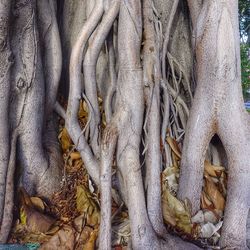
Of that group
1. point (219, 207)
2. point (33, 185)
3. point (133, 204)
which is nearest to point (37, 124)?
point (33, 185)

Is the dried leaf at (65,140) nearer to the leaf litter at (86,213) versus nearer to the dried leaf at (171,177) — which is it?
the leaf litter at (86,213)

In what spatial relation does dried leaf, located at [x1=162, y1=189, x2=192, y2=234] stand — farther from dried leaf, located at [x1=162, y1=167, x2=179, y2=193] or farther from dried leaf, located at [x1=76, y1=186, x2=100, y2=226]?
dried leaf, located at [x1=76, y1=186, x2=100, y2=226]

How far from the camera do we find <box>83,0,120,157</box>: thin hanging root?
3227 mm

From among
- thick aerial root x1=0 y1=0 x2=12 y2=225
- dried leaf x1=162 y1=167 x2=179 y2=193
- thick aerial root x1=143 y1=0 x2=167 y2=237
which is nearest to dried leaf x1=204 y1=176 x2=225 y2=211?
dried leaf x1=162 y1=167 x2=179 y2=193

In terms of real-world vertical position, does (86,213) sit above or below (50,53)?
below

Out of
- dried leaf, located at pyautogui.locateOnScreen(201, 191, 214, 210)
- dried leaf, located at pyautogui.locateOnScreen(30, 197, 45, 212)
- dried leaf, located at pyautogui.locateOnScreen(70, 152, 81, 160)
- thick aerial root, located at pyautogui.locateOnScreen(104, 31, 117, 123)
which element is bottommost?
dried leaf, located at pyautogui.locateOnScreen(201, 191, 214, 210)

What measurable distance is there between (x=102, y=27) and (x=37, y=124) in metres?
0.94

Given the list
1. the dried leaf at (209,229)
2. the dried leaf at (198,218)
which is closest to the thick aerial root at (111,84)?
the dried leaf at (198,218)

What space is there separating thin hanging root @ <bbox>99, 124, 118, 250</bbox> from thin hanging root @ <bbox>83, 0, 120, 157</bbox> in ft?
1.07

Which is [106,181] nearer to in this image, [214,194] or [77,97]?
[77,97]

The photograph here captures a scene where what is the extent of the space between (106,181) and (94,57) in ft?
3.39

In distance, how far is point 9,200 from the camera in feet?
9.67

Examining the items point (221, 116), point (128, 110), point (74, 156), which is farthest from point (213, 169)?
point (74, 156)

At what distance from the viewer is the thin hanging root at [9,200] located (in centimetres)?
289
